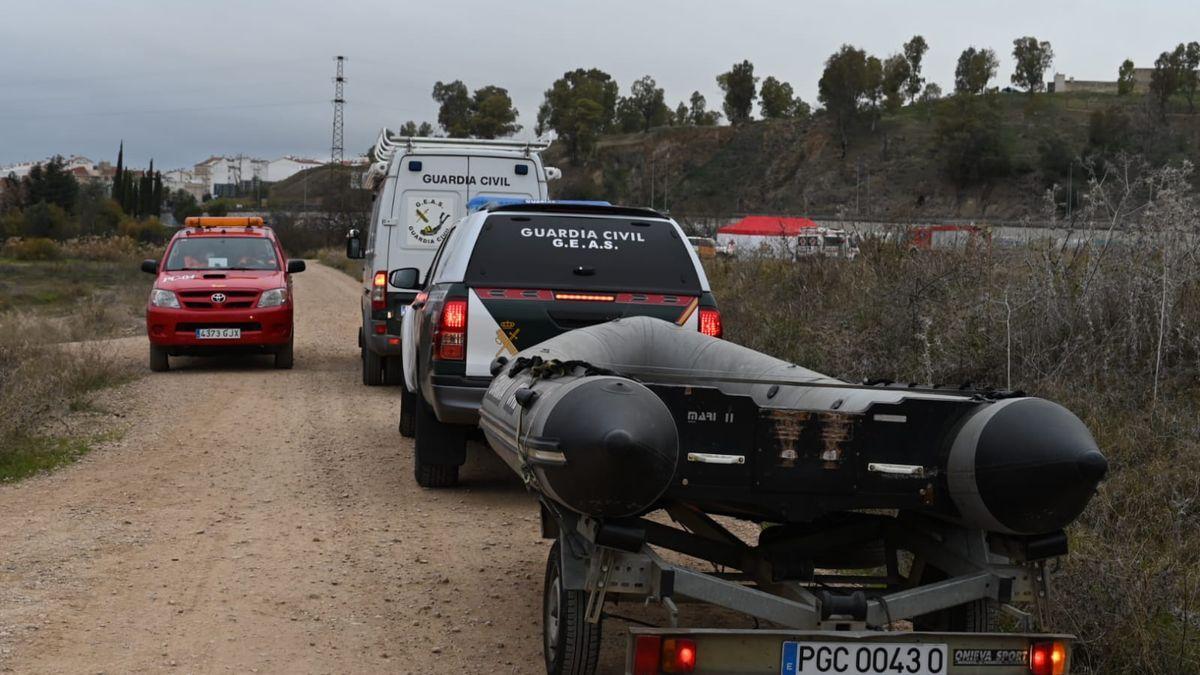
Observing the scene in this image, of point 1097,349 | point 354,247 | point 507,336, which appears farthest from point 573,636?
point 354,247

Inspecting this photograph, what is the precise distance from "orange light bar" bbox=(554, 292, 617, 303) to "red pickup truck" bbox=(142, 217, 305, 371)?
30.0 ft

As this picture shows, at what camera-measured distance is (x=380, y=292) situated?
15047mm

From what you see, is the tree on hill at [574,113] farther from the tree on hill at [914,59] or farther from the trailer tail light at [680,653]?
the trailer tail light at [680,653]

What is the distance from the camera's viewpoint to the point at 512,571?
7551 millimetres

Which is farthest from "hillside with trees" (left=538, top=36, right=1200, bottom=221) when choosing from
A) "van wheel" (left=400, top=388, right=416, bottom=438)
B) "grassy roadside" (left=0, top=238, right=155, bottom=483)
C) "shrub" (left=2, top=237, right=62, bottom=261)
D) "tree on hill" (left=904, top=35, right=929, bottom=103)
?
"van wheel" (left=400, top=388, right=416, bottom=438)

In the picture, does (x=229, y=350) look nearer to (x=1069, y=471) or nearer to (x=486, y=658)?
(x=486, y=658)

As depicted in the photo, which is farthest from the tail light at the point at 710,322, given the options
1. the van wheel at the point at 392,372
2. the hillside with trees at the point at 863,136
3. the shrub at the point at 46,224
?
the shrub at the point at 46,224

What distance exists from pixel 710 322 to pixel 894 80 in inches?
3730

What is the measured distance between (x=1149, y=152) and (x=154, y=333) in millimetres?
39230

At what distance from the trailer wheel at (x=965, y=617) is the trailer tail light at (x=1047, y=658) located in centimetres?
47

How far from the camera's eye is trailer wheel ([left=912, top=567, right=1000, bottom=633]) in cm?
541

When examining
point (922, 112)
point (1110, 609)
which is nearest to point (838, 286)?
point (1110, 609)

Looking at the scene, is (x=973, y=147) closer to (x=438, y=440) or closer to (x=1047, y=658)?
(x=438, y=440)

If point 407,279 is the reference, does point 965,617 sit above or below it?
below
